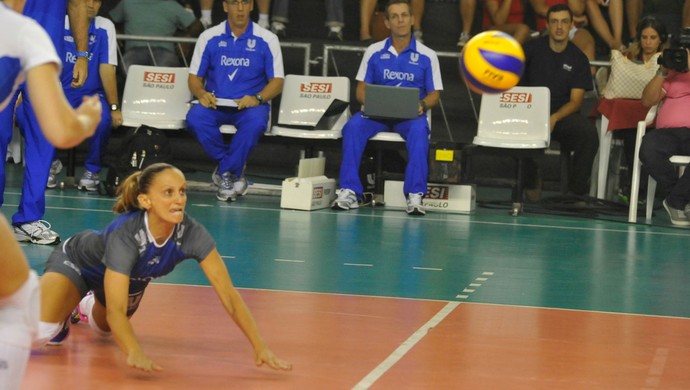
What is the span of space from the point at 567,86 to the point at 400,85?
1.61 metres

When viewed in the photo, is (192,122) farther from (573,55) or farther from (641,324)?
(641,324)

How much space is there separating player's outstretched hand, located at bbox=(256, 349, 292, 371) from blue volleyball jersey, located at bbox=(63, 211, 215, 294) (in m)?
0.50

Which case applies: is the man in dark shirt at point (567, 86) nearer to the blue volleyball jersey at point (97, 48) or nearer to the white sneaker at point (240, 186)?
the white sneaker at point (240, 186)

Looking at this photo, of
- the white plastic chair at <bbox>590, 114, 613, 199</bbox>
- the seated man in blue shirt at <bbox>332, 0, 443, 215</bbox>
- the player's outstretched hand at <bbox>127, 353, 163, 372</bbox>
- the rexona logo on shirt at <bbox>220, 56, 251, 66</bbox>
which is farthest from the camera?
the rexona logo on shirt at <bbox>220, 56, 251, 66</bbox>

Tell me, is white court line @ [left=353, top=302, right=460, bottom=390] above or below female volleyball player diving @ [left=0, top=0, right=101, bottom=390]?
below

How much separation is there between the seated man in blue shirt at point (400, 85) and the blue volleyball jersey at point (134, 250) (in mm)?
5637

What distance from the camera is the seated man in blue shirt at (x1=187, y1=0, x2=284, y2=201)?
1086 cm

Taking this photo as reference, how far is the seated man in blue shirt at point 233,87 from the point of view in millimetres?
10859

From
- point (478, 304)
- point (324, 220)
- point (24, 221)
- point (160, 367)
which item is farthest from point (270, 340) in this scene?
point (324, 220)

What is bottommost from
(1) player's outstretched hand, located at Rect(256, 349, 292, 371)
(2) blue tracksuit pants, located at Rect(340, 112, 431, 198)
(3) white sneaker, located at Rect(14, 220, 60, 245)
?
(1) player's outstretched hand, located at Rect(256, 349, 292, 371)

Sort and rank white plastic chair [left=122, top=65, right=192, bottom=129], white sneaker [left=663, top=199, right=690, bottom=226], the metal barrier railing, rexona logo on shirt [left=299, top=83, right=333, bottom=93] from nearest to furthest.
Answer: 1. white sneaker [left=663, top=199, right=690, bottom=226]
2. rexona logo on shirt [left=299, top=83, right=333, bottom=93]
3. white plastic chair [left=122, top=65, right=192, bottom=129]
4. the metal barrier railing

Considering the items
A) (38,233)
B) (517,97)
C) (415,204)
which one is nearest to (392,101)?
(415,204)

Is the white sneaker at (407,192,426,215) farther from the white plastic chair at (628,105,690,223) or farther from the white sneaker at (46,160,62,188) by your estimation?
the white sneaker at (46,160,62,188)

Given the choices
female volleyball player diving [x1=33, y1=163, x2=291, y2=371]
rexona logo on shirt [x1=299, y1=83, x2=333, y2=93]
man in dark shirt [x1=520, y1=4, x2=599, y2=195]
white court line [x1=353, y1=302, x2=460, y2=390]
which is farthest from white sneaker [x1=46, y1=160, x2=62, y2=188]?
female volleyball player diving [x1=33, y1=163, x2=291, y2=371]
